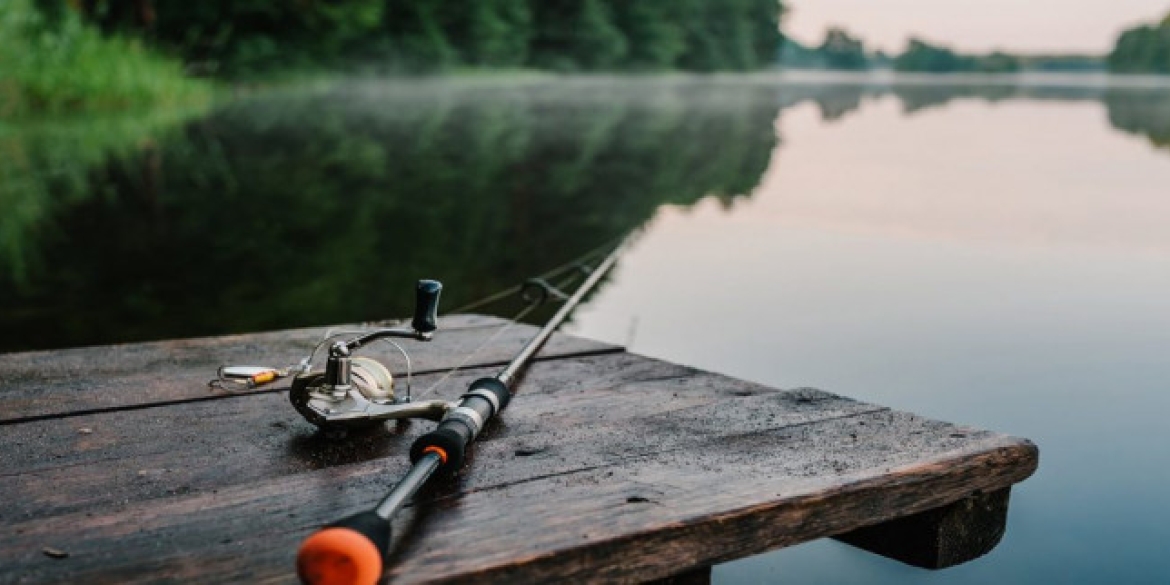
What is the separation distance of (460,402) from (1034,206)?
758cm

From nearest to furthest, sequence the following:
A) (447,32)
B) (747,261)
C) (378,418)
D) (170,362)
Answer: (378,418) → (170,362) → (747,261) → (447,32)

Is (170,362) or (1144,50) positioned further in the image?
(1144,50)

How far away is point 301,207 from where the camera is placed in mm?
7969

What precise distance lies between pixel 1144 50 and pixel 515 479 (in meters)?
53.7

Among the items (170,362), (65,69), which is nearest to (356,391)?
(170,362)

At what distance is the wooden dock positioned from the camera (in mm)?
1644

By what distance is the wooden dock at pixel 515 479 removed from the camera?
5.39 ft

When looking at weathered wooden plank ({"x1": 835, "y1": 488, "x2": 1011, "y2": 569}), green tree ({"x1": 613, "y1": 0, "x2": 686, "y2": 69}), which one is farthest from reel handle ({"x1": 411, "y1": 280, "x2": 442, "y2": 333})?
green tree ({"x1": 613, "y1": 0, "x2": 686, "y2": 69})

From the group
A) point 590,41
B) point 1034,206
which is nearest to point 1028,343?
point 1034,206

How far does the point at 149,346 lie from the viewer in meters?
2.85

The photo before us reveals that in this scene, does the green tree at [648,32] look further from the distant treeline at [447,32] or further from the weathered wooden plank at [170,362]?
the weathered wooden plank at [170,362]

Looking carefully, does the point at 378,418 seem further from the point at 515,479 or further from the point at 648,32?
the point at 648,32

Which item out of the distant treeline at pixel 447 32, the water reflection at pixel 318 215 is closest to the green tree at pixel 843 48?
the distant treeline at pixel 447 32

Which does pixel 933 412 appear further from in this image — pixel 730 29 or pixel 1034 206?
pixel 730 29
